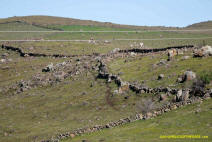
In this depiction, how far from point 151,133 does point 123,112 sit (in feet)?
85.5

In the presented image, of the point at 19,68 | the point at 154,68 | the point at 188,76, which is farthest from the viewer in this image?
the point at 19,68

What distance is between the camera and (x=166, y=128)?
129 ft

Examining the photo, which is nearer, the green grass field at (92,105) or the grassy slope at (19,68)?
the green grass field at (92,105)

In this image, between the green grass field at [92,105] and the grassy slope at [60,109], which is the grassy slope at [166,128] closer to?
the green grass field at [92,105]

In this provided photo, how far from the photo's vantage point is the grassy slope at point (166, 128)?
37.0 m

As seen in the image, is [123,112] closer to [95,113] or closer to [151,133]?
[95,113]

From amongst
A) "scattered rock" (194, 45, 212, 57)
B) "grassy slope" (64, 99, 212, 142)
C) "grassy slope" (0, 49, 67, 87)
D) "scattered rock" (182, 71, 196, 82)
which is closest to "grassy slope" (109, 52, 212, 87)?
"scattered rock" (194, 45, 212, 57)

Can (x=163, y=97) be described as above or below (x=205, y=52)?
below

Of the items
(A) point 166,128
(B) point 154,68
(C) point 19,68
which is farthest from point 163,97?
(C) point 19,68

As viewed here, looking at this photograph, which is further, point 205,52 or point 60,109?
point 205,52

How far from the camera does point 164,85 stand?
70.3 m

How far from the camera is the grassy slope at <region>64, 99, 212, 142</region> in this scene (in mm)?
36969

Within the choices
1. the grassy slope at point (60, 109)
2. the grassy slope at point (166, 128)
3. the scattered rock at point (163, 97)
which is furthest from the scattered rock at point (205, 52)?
the grassy slope at point (166, 128)

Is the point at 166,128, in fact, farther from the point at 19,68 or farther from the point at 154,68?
the point at 19,68
